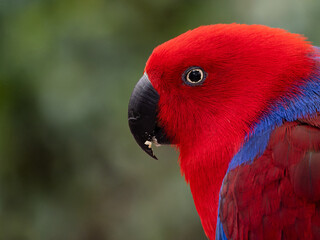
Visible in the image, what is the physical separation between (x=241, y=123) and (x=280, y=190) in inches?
8.2

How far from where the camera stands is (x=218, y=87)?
3.54ft

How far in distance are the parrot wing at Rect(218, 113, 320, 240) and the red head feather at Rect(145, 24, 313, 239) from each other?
94 millimetres

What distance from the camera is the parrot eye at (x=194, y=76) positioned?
1.09 metres

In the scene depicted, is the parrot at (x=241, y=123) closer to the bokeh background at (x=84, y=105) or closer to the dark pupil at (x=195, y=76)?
the dark pupil at (x=195, y=76)

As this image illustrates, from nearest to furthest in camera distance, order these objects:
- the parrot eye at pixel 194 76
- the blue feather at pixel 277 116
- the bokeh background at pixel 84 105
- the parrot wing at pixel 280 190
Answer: the parrot wing at pixel 280 190
the blue feather at pixel 277 116
the parrot eye at pixel 194 76
the bokeh background at pixel 84 105

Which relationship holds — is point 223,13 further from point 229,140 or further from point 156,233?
point 156,233

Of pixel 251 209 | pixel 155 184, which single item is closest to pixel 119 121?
pixel 155 184

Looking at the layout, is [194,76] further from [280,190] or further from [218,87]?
[280,190]

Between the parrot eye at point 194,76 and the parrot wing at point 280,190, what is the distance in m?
0.23

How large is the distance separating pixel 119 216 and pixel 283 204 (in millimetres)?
1225

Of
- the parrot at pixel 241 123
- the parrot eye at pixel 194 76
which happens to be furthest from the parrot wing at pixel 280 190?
the parrot eye at pixel 194 76

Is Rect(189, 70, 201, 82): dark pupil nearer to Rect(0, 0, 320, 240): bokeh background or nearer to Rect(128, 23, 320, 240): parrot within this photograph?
Rect(128, 23, 320, 240): parrot

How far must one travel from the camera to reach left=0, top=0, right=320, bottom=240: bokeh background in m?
1.62

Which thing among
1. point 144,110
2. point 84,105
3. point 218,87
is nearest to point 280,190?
point 218,87
